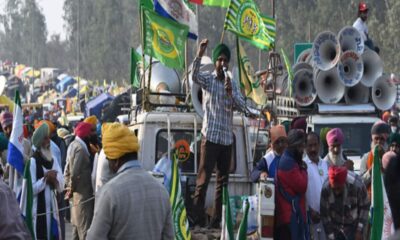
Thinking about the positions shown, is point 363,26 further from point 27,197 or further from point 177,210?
point 177,210

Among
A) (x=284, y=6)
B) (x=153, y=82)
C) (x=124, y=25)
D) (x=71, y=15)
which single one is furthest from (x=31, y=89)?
(x=153, y=82)

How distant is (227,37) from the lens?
264 feet

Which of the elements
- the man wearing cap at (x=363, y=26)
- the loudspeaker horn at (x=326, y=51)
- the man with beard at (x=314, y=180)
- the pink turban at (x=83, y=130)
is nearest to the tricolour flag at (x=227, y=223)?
the man with beard at (x=314, y=180)

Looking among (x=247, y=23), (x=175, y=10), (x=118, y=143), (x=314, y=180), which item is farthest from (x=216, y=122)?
(x=118, y=143)

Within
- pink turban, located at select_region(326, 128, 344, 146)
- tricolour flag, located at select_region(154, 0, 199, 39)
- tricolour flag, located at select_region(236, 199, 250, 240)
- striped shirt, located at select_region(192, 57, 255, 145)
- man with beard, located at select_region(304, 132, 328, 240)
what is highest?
tricolour flag, located at select_region(154, 0, 199, 39)

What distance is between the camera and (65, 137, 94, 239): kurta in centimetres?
1317

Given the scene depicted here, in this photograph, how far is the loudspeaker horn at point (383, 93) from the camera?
18.3 metres

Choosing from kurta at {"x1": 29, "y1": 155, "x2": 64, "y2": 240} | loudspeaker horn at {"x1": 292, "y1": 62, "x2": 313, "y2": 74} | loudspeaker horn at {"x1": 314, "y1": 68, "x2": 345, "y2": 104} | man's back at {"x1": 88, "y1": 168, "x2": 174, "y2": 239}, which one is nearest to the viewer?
man's back at {"x1": 88, "y1": 168, "x2": 174, "y2": 239}

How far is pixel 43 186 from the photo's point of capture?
11.5 m

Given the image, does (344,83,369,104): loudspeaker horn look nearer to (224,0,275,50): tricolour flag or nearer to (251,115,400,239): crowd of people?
(224,0,275,50): tricolour flag

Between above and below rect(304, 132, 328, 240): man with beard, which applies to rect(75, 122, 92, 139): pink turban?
above

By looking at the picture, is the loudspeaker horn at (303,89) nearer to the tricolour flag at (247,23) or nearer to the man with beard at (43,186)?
the tricolour flag at (247,23)

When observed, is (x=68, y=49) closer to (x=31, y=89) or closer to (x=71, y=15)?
(x=71, y=15)

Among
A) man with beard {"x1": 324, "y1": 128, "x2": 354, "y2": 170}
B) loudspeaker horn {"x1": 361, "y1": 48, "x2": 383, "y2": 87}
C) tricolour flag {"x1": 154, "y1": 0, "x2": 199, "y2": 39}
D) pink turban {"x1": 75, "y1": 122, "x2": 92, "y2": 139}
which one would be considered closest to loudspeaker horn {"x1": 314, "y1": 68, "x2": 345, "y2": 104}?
loudspeaker horn {"x1": 361, "y1": 48, "x2": 383, "y2": 87}
